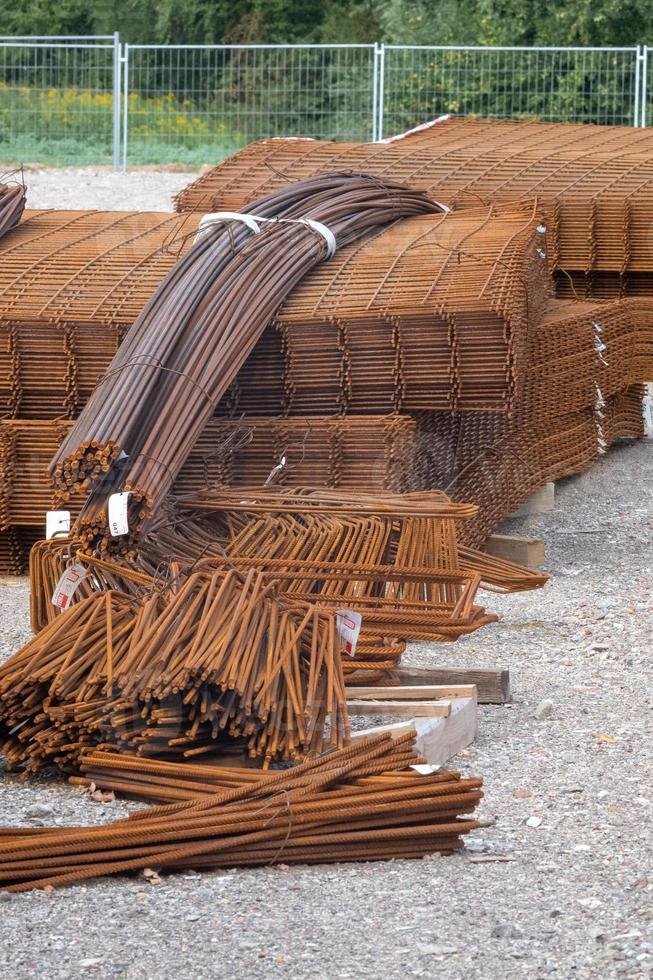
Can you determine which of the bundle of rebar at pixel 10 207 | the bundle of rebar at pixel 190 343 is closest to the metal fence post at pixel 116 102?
the bundle of rebar at pixel 10 207

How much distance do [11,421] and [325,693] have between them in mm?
3252

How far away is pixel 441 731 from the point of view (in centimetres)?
446

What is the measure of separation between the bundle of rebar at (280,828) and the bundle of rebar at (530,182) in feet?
20.7

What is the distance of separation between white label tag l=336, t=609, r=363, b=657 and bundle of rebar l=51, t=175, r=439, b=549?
4.27ft

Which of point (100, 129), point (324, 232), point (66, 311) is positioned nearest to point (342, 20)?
point (100, 129)

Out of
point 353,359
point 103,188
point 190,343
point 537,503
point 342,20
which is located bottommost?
point 537,503

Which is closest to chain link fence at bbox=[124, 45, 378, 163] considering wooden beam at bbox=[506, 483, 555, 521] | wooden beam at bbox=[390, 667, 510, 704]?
wooden beam at bbox=[506, 483, 555, 521]

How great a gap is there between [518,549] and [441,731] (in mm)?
3139

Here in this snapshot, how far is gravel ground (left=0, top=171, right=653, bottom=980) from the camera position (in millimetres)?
3098

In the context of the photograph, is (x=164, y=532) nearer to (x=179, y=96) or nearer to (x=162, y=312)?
(x=162, y=312)

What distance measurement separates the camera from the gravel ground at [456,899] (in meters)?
3.10

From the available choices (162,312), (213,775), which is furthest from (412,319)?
(213,775)

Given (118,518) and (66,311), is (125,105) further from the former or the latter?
(118,518)

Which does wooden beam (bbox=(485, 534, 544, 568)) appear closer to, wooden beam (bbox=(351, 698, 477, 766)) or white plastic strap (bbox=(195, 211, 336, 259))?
white plastic strap (bbox=(195, 211, 336, 259))
